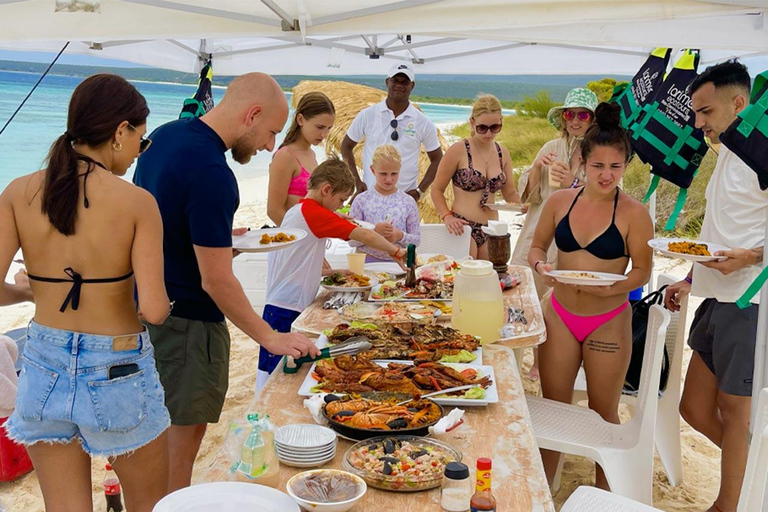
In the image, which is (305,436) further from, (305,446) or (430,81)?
(430,81)

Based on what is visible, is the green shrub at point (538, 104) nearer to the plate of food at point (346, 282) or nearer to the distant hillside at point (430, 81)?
the distant hillside at point (430, 81)

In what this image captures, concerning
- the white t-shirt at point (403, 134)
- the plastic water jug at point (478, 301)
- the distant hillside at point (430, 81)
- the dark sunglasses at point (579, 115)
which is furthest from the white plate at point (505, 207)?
the distant hillside at point (430, 81)

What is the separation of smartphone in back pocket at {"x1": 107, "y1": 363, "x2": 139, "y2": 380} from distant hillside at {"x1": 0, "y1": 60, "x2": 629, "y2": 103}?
21.4 m

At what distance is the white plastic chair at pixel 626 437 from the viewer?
116 inches

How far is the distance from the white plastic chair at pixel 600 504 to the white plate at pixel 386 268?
6.78 ft

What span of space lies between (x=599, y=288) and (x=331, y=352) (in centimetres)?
146

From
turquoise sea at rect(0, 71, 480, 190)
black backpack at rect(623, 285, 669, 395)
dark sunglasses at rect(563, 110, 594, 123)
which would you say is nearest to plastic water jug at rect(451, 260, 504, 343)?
black backpack at rect(623, 285, 669, 395)

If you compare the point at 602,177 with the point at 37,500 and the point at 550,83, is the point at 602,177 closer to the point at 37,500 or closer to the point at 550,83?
the point at 37,500

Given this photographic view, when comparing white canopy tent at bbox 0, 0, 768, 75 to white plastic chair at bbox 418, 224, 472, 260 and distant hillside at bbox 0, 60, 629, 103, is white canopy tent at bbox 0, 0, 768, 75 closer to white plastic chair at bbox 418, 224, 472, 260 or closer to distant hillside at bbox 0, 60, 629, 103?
white plastic chair at bbox 418, 224, 472, 260

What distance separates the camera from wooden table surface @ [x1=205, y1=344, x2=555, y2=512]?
5.44ft

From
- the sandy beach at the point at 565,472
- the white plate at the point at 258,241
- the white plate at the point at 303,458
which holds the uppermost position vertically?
Answer: the white plate at the point at 258,241

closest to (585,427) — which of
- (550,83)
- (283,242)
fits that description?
(283,242)

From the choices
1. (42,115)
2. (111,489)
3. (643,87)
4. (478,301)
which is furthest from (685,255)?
(42,115)

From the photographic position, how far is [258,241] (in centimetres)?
316
